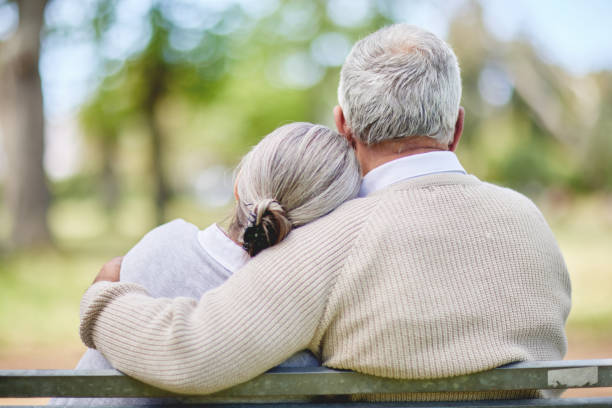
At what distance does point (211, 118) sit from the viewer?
1175 inches

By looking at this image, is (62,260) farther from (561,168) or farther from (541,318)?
(561,168)

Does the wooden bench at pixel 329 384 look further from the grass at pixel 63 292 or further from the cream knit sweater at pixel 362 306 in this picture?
the grass at pixel 63 292

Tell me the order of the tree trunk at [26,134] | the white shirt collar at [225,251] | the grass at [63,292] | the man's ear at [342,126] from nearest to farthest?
the white shirt collar at [225,251] → the man's ear at [342,126] → the grass at [63,292] → the tree trunk at [26,134]

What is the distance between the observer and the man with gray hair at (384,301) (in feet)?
4.99

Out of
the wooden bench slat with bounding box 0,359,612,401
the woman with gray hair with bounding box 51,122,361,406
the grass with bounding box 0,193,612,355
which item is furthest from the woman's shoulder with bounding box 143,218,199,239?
the grass with bounding box 0,193,612,355

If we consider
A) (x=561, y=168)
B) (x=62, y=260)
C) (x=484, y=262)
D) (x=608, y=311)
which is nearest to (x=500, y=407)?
(x=484, y=262)

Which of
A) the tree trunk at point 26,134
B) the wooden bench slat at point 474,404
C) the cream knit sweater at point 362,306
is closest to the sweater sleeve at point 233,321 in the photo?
the cream knit sweater at point 362,306

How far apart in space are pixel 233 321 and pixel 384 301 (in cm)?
38

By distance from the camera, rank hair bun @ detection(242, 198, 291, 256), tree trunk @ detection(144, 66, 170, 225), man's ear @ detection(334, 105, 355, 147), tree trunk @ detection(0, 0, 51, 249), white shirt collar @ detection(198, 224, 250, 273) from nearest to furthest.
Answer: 1. hair bun @ detection(242, 198, 291, 256)
2. white shirt collar @ detection(198, 224, 250, 273)
3. man's ear @ detection(334, 105, 355, 147)
4. tree trunk @ detection(0, 0, 51, 249)
5. tree trunk @ detection(144, 66, 170, 225)

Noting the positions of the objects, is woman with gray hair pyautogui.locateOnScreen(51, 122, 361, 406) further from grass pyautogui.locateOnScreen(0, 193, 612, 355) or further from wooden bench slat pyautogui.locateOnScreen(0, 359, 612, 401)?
grass pyautogui.locateOnScreen(0, 193, 612, 355)

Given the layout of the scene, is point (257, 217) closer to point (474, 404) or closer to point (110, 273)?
point (110, 273)

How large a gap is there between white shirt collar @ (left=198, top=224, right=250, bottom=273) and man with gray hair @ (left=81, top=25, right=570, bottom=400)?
0.17m

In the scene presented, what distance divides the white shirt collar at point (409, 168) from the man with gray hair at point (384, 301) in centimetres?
3

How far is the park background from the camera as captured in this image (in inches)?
376
